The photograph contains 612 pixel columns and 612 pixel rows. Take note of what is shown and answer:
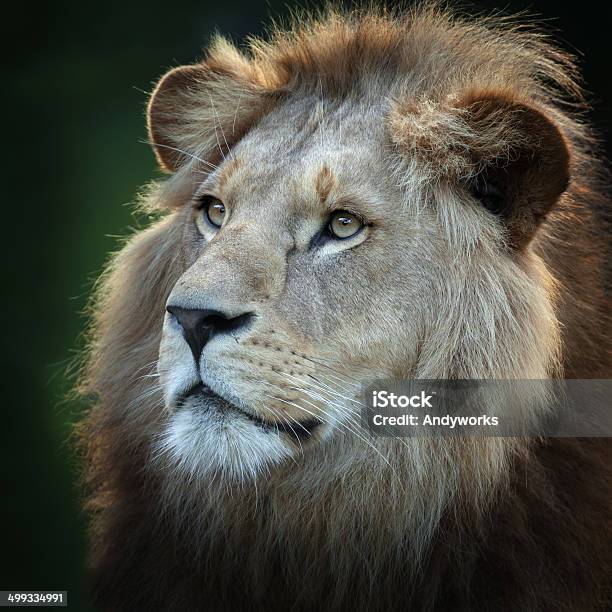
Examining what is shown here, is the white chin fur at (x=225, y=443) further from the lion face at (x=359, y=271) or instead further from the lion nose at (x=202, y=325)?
the lion nose at (x=202, y=325)

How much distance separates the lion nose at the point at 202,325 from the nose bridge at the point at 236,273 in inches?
0.6

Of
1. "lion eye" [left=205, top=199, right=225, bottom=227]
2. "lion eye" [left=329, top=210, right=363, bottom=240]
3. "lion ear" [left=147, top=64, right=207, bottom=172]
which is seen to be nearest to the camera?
"lion eye" [left=329, top=210, right=363, bottom=240]

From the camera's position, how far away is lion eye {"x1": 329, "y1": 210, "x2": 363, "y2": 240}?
7.82ft

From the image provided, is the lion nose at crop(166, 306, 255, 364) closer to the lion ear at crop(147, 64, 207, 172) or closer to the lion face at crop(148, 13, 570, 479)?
the lion face at crop(148, 13, 570, 479)

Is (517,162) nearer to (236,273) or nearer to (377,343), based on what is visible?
(377,343)

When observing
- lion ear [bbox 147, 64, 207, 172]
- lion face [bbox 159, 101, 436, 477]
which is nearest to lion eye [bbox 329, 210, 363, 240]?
lion face [bbox 159, 101, 436, 477]

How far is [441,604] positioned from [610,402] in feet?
2.17

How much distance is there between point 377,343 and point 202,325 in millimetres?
409

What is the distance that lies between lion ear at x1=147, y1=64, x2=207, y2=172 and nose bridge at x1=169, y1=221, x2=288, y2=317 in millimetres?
605

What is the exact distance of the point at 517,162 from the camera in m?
2.34

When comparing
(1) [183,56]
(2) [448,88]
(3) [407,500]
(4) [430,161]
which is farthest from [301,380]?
→ (1) [183,56]

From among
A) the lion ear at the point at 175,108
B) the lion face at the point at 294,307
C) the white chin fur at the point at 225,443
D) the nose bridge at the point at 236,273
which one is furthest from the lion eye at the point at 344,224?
the lion ear at the point at 175,108

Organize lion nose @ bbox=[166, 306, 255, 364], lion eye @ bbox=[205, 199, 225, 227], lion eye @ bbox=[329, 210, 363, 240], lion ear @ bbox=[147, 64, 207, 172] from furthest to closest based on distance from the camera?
lion ear @ bbox=[147, 64, 207, 172] < lion eye @ bbox=[205, 199, 225, 227] < lion eye @ bbox=[329, 210, 363, 240] < lion nose @ bbox=[166, 306, 255, 364]

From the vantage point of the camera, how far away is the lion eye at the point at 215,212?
2.62m
